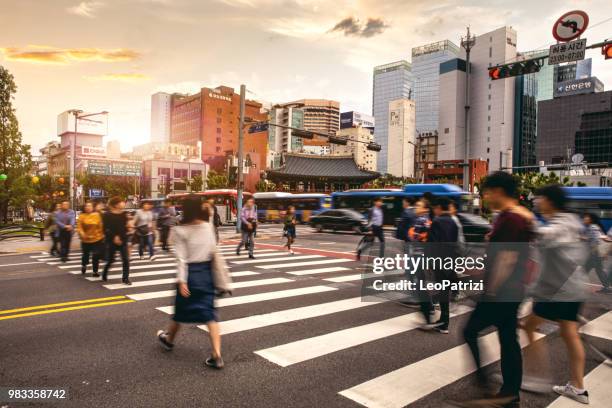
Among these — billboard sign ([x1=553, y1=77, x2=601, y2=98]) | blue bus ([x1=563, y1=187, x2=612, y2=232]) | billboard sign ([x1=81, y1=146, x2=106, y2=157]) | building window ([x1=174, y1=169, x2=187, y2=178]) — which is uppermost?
billboard sign ([x1=553, y1=77, x2=601, y2=98])

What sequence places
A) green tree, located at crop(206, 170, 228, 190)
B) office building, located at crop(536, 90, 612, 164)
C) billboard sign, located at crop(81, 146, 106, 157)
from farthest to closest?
billboard sign, located at crop(81, 146, 106, 157), office building, located at crop(536, 90, 612, 164), green tree, located at crop(206, 170, 228, 190)

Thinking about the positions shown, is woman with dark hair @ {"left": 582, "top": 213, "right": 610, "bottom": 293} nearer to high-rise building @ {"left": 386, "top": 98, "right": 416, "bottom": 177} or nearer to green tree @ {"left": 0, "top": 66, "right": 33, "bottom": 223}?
green tree @ {"left": 0, "top": 66, "right": 33, "bottom": 223}

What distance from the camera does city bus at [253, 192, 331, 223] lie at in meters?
37.3

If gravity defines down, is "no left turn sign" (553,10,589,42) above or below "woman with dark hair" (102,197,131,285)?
above

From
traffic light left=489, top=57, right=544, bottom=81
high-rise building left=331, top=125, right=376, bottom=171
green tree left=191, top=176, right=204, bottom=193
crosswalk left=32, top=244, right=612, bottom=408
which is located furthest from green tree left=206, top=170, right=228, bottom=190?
high-rise building left=331, top=125, right=376, bottom=171

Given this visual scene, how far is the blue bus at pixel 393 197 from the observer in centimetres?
2545

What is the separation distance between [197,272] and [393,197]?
25857 mm

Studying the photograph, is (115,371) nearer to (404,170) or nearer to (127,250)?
(127,250)

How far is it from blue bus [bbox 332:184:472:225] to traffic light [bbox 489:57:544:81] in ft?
37.8

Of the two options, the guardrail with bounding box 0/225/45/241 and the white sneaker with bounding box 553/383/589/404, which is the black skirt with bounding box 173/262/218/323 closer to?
the white sneaker with bounding box 553/383/589/404

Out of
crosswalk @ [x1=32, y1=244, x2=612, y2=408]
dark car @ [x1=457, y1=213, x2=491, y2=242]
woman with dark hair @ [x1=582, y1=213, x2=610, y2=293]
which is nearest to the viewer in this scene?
crosswalk @ [x1=32, y1=244, x2=612, y2=408]

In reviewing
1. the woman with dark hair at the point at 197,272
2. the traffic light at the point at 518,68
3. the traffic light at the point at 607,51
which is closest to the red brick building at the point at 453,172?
the traffic light at the point at 518,68

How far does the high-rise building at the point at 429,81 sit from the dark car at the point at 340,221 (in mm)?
170796

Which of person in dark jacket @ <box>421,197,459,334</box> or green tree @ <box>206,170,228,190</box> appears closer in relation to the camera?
person in dark jacket @ <box>421,197,459,334</box>
